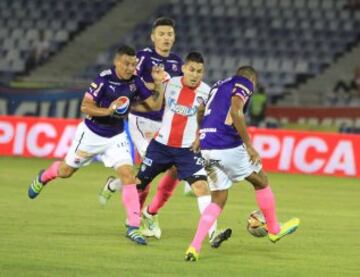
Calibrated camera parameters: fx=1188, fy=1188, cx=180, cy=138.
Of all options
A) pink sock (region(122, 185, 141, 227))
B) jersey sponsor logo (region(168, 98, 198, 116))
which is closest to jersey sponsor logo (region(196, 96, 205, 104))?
jersey sponsor logo (region(168, 98, 198, 116))

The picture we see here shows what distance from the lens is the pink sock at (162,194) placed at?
42.3ft

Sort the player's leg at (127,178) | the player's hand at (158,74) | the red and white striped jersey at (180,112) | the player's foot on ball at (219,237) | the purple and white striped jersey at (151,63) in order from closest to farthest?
the player's foot on ball at (219,237)
the player's leg at (127,178)
the red and white striped jersey at (180,112)
the player's hand at (158,74)
the purple and white striped jersey at (151,63)

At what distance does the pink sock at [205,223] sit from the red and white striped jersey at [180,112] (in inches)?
55.4

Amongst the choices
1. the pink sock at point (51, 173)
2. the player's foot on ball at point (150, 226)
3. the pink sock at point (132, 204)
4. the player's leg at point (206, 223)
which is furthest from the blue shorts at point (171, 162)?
the pink sock at point (51, 173)

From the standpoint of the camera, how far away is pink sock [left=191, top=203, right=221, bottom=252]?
10.9m

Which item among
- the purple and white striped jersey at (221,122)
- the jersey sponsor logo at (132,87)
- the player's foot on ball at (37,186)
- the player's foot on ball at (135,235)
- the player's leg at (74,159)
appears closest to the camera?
the purple and white striped jersey at (221,122)

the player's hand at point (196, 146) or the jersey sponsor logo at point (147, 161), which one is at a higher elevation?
the player's hand at point (196, 146)

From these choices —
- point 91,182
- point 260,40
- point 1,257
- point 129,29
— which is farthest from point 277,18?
point 1,257

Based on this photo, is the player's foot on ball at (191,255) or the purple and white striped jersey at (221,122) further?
the purple and white striped jersey at (221,122)

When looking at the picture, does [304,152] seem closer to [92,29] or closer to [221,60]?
[221,60]

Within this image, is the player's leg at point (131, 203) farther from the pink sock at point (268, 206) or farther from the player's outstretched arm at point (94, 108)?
the pink sock at point (268, 206)

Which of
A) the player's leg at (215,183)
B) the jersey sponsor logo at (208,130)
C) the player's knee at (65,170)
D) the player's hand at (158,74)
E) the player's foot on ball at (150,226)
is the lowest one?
the player's foot on ball at (150,226)

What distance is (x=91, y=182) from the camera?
2020cm

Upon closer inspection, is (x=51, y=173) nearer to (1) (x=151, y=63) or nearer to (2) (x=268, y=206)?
(1) (x=151, y=63)
